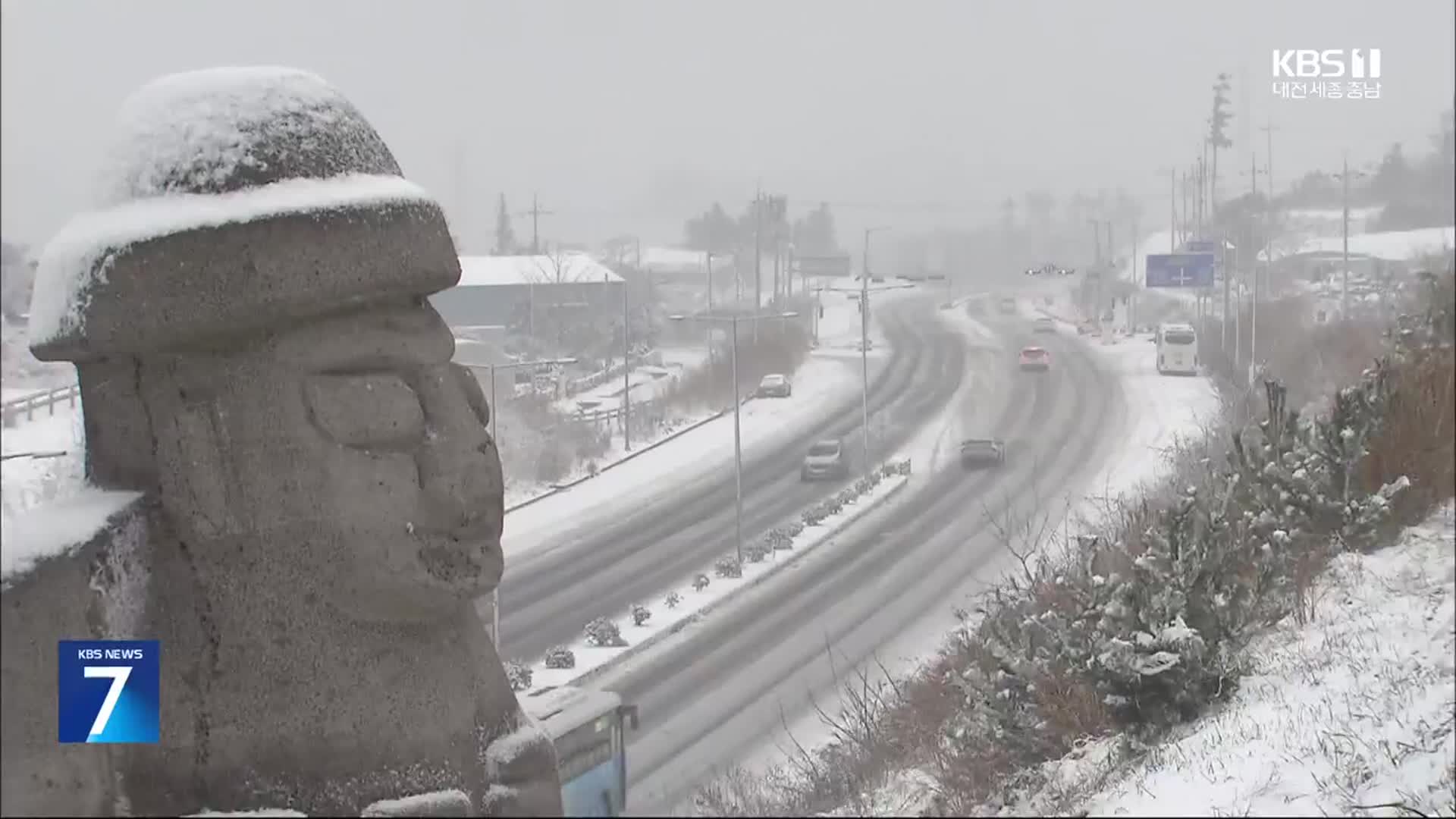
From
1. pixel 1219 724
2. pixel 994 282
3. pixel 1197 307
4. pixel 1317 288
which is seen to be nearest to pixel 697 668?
pixel 1219 724

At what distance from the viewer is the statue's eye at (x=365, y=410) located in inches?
76.1

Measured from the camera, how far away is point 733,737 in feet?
11.9

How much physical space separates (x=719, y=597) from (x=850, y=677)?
2.47ft

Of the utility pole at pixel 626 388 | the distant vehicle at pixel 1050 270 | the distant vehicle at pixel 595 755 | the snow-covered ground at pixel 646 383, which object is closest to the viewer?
the distant vehicle at pixel 595 755

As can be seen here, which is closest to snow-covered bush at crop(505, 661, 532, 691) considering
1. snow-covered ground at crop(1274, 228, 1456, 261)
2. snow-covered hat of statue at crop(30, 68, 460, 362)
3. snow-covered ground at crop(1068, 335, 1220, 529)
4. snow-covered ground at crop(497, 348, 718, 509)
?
snow-covered ground at crop(497, 348, 718, 509)

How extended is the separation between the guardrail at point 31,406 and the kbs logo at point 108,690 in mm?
2643

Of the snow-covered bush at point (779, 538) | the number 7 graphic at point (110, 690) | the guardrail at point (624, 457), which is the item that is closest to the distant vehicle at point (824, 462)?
the snow-covered bush at point (779, 538)

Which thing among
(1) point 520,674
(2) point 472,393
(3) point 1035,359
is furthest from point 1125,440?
(2) point 472,393

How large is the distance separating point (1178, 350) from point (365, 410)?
8209 millimetres

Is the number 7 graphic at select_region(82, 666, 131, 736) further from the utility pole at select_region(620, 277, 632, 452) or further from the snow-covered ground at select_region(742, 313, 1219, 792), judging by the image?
the utility pole at select_region(620, 277, 632, 452)

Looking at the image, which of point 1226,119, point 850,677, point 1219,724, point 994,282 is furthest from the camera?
point 994,282

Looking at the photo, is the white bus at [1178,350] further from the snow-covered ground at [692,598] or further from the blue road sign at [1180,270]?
the snow-covered ground at [692,598]

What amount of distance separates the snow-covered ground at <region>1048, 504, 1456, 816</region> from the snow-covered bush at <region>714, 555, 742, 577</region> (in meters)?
4.14

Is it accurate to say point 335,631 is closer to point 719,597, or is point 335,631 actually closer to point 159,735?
point 159,735
